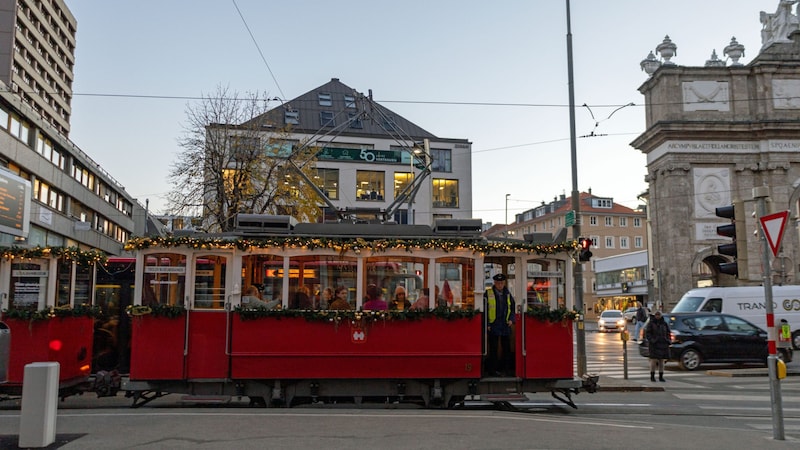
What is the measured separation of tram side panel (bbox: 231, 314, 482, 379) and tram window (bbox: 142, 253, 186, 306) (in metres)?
1.04

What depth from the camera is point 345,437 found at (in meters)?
7.89

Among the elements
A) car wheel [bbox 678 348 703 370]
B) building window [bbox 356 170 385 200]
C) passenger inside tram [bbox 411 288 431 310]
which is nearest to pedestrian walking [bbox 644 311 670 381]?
car wheel [bbox 678 348 703 370]

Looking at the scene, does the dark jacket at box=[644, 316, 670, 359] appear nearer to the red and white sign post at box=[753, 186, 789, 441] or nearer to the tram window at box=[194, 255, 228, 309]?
the red and white sign post at box=[753, 186, 789, 441]

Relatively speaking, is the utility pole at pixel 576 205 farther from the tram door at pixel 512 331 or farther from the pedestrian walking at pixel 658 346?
the tram door at pixel 512 331

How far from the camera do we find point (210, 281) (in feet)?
35.6

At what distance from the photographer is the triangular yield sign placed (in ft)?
28.0

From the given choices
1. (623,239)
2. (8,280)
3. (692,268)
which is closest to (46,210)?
(8,280)

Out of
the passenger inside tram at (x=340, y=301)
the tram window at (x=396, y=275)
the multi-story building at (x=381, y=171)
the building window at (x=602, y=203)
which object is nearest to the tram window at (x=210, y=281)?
the passenger inside tram at (x=340, y=301)

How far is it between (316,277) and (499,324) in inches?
122

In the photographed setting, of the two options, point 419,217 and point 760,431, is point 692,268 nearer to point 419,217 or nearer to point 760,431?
point 419,217

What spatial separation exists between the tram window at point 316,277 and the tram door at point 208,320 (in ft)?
3.01

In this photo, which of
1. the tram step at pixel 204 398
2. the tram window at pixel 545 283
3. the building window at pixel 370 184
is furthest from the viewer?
the building window at pixel 370 184

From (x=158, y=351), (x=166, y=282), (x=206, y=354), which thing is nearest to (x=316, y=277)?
(x=206, y=354)

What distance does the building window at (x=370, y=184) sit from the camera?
5594cm
